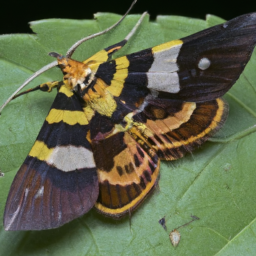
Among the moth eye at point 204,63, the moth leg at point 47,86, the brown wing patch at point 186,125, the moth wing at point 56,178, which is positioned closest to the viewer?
the moth wing at point 56,178

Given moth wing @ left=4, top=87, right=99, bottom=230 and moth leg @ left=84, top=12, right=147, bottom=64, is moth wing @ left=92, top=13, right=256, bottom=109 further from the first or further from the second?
moth wing @ left=4, top=87, right=99, bottom=230

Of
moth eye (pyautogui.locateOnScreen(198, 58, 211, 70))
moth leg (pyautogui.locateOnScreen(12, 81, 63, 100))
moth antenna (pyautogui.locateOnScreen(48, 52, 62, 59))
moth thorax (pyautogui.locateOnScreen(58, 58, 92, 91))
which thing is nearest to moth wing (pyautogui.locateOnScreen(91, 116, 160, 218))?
moth thorax (pyautogui.locateOnScreen(58, 58, 92, 91))

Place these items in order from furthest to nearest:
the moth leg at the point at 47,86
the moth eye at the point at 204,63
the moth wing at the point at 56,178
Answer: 1. the moth leg at the point at 47,86
2. the moth eye at the point at 204,63
3. the moth wing at the point at 56,178

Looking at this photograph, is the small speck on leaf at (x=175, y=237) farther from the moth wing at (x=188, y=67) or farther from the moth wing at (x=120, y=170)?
the moth wing at (x=188, y=67)

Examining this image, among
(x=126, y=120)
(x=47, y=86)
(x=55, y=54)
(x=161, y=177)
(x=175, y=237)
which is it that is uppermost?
(x=55, y=54)

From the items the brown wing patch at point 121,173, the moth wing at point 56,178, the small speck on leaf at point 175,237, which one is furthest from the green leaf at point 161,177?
the moth wing at point 56,178

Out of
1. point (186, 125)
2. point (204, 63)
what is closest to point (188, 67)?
point (204, 63)

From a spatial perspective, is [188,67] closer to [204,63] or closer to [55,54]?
[204,63]
